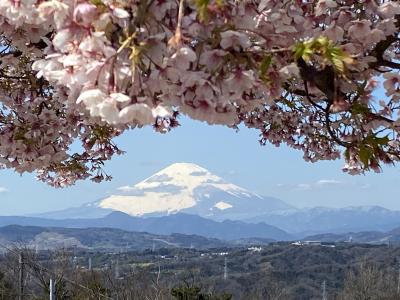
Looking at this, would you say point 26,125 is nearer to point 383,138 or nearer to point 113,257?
point 383,138

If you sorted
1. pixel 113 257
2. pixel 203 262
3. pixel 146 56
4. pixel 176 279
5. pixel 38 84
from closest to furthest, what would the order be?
pixel 146 56
pixel 38 84
pixel 176 279
pixel 203 262
pixel 113 257

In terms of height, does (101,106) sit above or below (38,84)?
below

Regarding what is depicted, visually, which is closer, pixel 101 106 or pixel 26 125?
pixel 101 106

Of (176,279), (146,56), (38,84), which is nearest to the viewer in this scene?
(146,56)

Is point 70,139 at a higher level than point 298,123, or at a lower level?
lower

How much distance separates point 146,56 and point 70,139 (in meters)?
2.62

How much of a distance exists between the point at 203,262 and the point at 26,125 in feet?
266

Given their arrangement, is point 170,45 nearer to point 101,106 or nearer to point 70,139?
point 101,106

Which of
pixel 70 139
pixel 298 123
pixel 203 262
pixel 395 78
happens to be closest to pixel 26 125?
pixel 70 139

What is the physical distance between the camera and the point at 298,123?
18.4 ft

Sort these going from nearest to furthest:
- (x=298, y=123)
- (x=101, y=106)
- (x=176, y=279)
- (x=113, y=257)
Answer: (x=101, y=106)
(x=298, y=123)
(x=176, y=279)
(x=113, y=257)

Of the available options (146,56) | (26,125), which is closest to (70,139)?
(26,125)

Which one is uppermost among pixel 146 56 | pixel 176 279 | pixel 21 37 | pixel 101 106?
pixel 21 37

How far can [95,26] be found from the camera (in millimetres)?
1558
